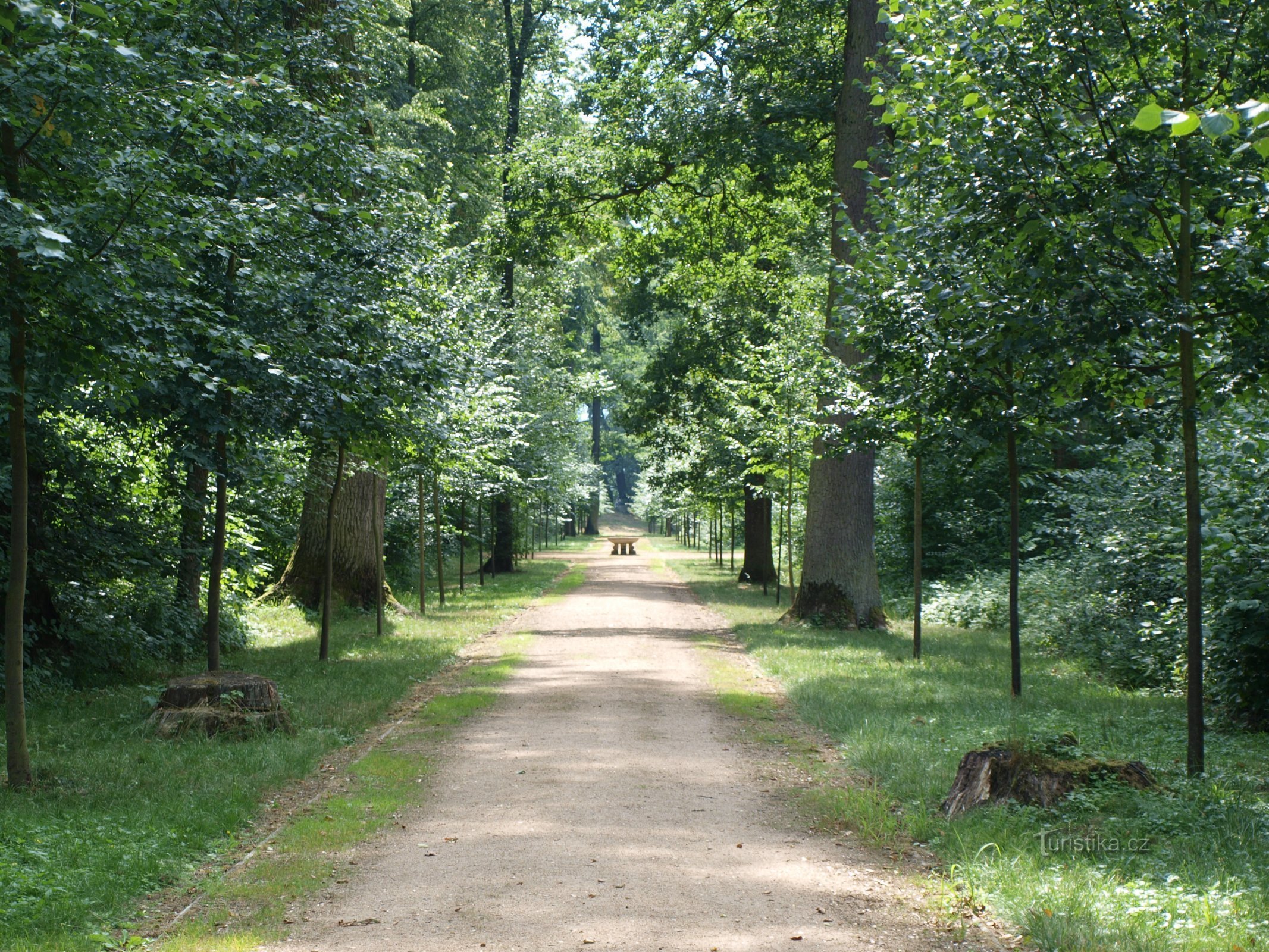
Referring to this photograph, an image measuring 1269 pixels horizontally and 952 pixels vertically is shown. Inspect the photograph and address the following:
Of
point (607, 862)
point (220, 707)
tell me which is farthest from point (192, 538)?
point (607, 862)

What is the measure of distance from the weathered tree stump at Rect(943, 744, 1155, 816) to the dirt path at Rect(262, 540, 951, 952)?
2.91ft

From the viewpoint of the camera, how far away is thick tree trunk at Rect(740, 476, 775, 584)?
29109 mm

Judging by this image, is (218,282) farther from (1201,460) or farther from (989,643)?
(989,643)

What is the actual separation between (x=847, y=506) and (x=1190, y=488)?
10.6 meters

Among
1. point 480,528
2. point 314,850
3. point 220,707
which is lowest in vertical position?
point 314,850

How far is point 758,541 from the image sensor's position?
2914 cm

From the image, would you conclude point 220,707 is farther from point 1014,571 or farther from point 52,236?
point 1014,571

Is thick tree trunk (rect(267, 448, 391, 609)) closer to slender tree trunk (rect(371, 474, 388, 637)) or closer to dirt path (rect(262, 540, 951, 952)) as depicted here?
slender tree trunk (rect(371, 474, 388, 637))

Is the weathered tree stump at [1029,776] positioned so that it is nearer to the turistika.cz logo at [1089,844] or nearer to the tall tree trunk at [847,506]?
the turistika.cz logo at [1089,844]

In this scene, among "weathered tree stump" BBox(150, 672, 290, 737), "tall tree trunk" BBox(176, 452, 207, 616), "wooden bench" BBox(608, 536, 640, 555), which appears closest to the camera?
"weathered tree stump" BBox(150, 672, 290, 737)

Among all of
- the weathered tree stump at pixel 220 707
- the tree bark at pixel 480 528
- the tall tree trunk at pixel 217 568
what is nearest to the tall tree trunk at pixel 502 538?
the tree bark at pixel 480 528

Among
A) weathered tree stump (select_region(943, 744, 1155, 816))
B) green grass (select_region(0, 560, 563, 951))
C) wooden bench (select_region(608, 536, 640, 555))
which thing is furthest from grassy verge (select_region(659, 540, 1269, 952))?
wooden bench (select_region(608, 536, 640, 555))

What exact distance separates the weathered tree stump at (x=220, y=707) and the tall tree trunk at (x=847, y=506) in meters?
10.2

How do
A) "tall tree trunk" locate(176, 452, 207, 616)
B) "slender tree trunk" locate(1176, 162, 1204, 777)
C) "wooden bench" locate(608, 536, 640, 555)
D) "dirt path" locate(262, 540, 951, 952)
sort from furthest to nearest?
1. "wooden bench" locate(608, 536, 640, 555)
2. "tall tree trunk" locate(176, 452, 207, 616)
3. "slender tree trunk" locate(1176, 162, 1204, 777)
4. "dirt path" locate(262, 540, 951, 952)
